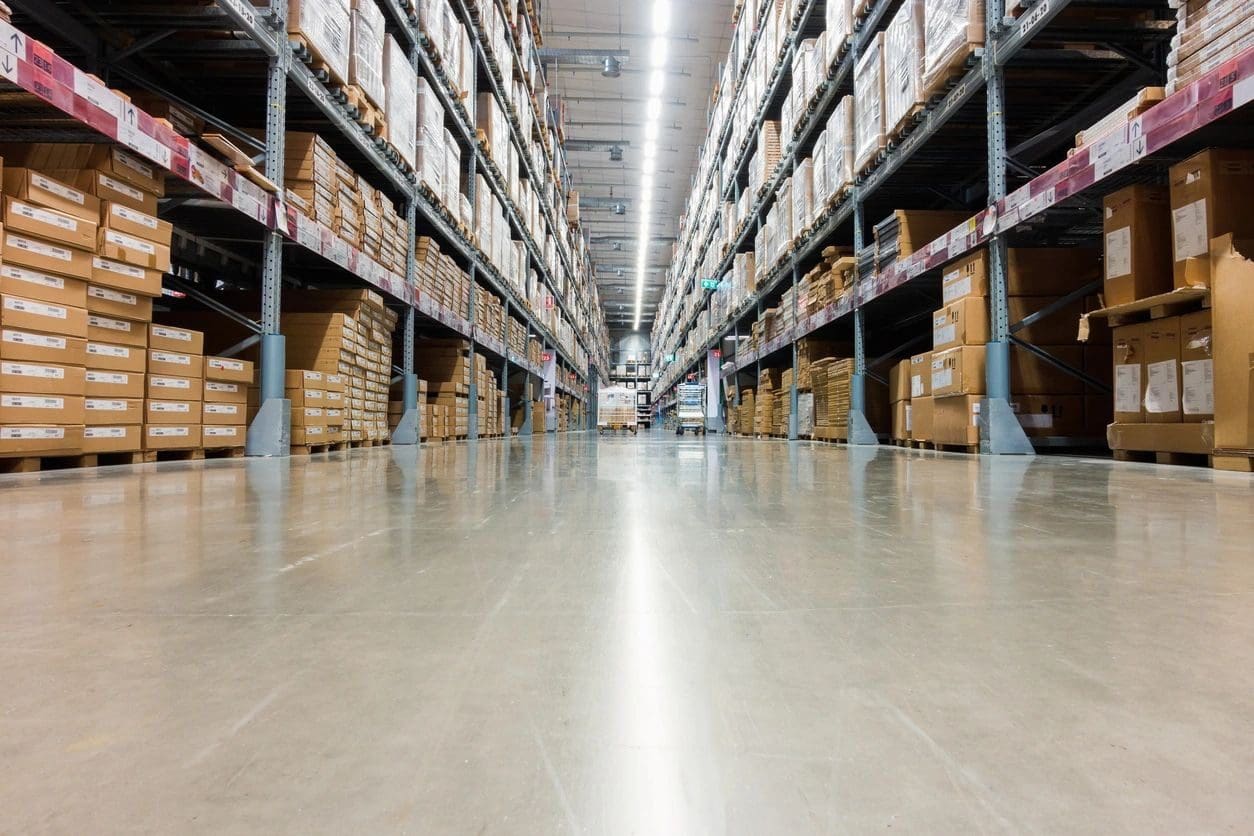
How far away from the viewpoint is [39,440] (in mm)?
2916

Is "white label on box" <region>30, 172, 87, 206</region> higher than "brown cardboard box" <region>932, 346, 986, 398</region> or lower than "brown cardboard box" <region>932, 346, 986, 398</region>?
higher

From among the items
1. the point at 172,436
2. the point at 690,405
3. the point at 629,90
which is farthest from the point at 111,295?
the point at 690,405

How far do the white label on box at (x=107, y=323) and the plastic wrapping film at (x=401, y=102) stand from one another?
311 cm

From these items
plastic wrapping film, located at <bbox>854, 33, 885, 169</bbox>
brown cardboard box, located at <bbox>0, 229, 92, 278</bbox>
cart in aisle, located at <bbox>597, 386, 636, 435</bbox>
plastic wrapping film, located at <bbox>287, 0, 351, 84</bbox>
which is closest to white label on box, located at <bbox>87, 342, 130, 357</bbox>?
brown cardboard box, located at <bbox>0, 229, 92, 278</bbox>

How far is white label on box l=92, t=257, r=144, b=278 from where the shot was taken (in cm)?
314

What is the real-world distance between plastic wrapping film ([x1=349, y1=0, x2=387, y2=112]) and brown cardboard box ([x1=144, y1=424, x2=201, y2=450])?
308cm

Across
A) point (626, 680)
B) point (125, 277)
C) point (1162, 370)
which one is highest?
point (125, 277)

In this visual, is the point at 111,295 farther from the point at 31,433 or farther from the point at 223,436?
the point at 223,436

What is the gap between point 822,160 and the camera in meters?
7.34

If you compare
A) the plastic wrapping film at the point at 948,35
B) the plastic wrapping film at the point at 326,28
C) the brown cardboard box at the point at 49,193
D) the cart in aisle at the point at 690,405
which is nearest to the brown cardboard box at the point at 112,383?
the brown cardboard box at the point at 49,193

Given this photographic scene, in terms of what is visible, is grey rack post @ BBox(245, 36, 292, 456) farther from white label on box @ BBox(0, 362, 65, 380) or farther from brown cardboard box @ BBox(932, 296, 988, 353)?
brown cardboard box @ BBox(932, 296, 988, 353)

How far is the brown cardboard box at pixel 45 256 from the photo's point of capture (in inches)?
109

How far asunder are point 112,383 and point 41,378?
387 millimetres

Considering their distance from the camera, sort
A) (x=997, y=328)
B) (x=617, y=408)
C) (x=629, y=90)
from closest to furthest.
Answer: (x=997, y=328), (x=629, y=90), (x=617, y=408)
